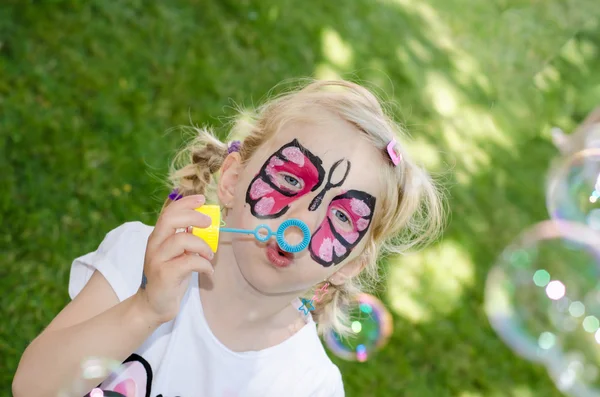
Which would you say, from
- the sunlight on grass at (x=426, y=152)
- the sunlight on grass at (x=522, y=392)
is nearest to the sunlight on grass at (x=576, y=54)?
the sunlight on grass at (x=426, y=152)

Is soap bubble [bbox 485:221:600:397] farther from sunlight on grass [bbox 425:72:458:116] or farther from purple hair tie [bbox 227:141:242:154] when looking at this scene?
sunlight on grass [bbox 425:72:458:116]

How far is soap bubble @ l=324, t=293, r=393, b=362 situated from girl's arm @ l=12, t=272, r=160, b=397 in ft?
3.54

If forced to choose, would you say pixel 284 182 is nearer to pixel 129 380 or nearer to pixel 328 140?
pixel 328 140

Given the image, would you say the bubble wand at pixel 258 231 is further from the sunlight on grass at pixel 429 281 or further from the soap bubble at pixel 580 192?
the sunlight on grass at pixel 429 281

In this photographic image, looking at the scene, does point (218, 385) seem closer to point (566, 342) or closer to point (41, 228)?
point (41, 228)

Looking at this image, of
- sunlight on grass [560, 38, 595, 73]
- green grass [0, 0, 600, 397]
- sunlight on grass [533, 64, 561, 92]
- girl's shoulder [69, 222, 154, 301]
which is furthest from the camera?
sunlight on grass [560, 38, 595, 73]

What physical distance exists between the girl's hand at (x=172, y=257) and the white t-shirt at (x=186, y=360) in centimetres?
28

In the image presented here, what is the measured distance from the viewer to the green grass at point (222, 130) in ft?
10.00

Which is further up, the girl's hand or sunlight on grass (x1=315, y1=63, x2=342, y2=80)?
sunlight on grass (x1=315, y1=63, x2=342, y2=80)

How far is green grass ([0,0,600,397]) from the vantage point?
3.05 meters

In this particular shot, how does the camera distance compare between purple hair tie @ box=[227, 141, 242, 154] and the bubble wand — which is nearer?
the bubble wand

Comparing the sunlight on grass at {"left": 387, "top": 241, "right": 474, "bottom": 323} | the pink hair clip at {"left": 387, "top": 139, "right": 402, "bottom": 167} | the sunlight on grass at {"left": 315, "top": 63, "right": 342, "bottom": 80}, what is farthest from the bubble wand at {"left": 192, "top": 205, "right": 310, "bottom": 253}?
the sunlight on grass at {"left": 315, "top": 63, "right": 342, "bottom": 80}

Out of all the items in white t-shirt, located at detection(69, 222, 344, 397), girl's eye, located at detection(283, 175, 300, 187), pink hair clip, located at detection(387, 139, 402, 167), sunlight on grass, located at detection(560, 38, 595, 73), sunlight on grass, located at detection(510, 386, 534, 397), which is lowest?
white t-shirt, located at detection(69, 222, 344, 397)

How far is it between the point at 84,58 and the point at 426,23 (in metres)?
2.79
